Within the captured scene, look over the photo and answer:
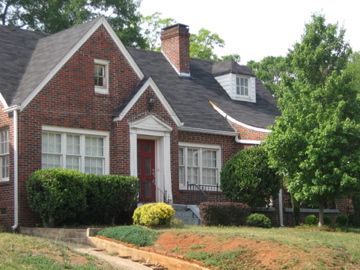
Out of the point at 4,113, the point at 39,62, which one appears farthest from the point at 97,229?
the point at 39,62

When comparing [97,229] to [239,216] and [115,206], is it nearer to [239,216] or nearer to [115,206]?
[115,206]

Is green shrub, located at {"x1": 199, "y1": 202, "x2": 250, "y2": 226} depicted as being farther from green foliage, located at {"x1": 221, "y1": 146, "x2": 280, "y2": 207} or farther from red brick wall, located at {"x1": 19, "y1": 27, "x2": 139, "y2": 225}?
red brick wall, located at {"x1": 19, "y1": 27, "x2": 139, "y2": 225}

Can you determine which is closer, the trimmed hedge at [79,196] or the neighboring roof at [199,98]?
the trimmed hedge at [79,196]

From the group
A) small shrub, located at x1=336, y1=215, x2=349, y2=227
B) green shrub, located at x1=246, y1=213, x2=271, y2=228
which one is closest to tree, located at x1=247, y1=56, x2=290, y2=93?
small shrub, located at x1=336, y1=215, x2=349, y2=227

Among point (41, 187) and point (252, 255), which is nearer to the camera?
point (252, 255)

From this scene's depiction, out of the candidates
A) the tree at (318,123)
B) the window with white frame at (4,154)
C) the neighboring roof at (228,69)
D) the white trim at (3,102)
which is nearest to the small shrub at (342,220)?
the tree at (318,123)

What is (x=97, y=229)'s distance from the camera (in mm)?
20938

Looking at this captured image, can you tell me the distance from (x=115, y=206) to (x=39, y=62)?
5.61 m

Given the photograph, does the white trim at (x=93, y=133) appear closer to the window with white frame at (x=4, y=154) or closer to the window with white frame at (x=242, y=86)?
the window with white frame at (x=4, y=154)

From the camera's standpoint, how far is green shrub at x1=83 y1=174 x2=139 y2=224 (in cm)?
2302

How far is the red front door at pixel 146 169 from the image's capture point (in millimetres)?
26594

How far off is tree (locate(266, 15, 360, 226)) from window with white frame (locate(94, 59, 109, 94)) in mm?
5849

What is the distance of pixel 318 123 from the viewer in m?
24.8

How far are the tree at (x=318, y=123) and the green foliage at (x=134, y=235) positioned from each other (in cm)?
655
